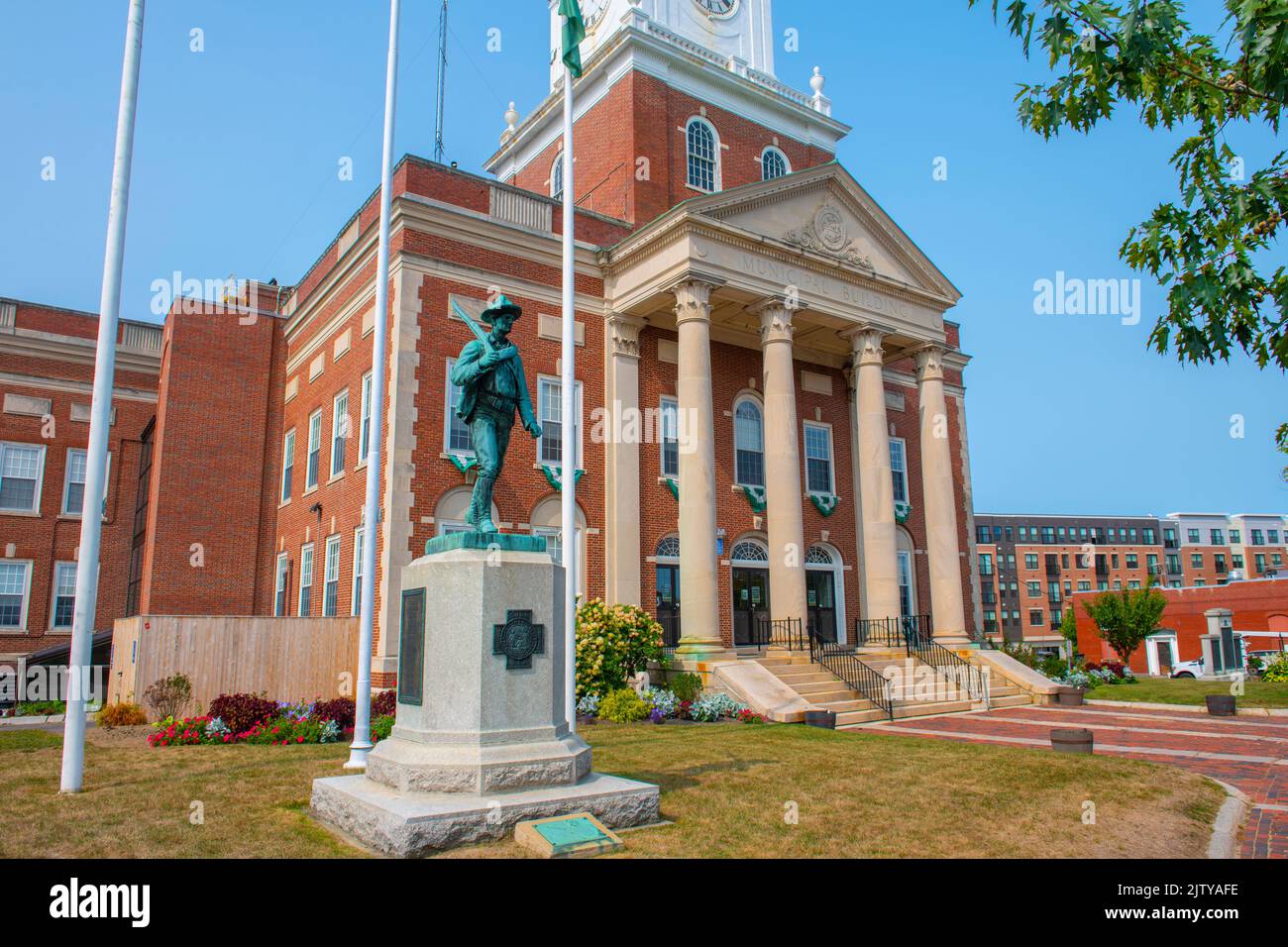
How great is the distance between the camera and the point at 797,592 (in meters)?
22.9

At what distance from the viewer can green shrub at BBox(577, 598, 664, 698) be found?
1930 centimetres

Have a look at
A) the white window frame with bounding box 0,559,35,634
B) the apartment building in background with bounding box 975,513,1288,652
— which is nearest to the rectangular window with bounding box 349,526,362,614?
the white window frame with bounding box 0,559,35,634

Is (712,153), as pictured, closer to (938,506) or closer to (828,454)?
(828,454)

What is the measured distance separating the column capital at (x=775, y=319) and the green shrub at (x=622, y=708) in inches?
416

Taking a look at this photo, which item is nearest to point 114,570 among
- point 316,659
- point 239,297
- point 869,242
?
point 239,297

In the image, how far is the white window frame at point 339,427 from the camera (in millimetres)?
24359

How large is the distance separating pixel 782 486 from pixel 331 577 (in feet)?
40.3

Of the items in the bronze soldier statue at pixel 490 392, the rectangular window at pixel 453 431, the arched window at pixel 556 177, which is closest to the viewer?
the bronze soldier statue at pixel 490 392

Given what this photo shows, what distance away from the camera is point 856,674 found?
2197 centimetres

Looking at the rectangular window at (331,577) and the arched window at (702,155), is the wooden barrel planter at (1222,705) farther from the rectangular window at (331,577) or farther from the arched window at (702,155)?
the rectangular window at (331,577)

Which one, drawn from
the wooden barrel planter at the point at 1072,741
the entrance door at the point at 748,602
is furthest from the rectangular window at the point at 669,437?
the wooden barrel planter at the point at 1072,741

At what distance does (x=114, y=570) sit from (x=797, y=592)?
24.2 metres

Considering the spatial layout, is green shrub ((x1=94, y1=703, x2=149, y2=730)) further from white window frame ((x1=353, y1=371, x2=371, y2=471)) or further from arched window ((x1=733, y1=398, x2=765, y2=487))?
arched window ((x1=733, y1=398, x2=765, y2=487))

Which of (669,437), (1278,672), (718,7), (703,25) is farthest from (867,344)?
(1278,672)
